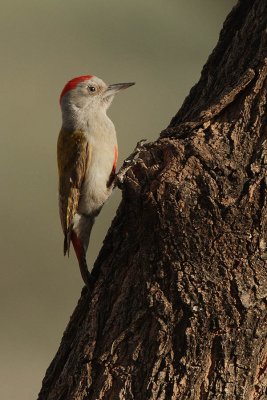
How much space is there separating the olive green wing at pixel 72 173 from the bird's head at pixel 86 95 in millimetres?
420

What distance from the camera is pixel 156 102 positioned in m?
13.6

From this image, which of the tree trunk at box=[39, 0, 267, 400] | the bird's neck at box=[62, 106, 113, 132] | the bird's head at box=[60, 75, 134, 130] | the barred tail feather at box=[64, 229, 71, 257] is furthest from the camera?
the bird's head at box=[60, 75, 134, 130]

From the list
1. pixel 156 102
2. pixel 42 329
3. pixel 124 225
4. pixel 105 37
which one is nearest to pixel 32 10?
pixel 105 37

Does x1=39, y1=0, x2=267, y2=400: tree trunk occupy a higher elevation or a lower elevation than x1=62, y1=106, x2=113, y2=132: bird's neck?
lower

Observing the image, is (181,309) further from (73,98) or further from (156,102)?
(156,102)

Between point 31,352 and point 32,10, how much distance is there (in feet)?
23.3

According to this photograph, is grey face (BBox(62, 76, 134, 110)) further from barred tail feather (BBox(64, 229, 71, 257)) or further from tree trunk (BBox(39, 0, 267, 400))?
tree trunk (BBox(39, 0, 267, 400))

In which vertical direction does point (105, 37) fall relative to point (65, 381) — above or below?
above

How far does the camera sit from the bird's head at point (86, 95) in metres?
6.04

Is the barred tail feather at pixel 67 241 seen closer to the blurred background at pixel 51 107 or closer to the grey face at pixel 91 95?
the grey face at pixel 91 95

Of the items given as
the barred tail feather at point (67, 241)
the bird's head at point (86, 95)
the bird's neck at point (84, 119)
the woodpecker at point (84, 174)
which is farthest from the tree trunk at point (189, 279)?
the bird's head at point (86, 95)

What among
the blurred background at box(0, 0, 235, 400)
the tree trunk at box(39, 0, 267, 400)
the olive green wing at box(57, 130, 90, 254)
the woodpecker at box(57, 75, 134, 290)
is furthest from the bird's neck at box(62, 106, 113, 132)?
the blurred background at box(0, 0, 235, 400)

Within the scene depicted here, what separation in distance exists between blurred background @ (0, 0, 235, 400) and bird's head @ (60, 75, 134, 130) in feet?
14.6

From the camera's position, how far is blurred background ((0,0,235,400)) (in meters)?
10.9
